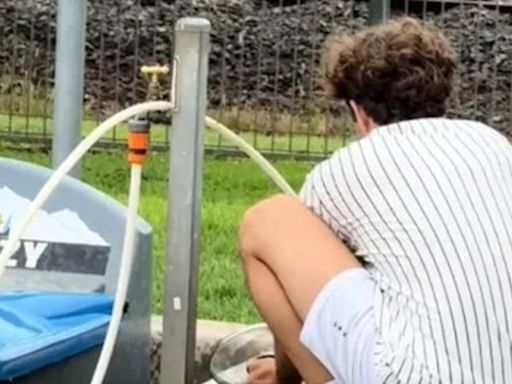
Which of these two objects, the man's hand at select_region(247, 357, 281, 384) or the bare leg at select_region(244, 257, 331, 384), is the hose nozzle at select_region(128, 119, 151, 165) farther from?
the man's hand at select_region(247, 357, 281, 384)

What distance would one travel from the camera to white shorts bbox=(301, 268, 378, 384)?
343 centimetres

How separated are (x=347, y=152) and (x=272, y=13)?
5.46 m

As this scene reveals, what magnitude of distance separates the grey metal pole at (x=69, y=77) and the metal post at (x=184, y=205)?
993 mm

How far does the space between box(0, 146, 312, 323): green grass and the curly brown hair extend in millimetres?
1602

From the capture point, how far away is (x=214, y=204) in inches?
286

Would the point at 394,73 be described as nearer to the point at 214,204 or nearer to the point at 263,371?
the point at 263,371

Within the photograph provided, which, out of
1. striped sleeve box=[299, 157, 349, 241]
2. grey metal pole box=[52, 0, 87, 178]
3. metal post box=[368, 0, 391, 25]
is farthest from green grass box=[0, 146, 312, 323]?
striped sleeve box=[299, 157, 349, 241]

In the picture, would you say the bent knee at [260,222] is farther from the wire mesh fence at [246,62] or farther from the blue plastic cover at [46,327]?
the wire mesh fence at [246,62]

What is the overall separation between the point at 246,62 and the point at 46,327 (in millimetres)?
5281

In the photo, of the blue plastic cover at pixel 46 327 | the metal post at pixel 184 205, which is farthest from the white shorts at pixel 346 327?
the blue plastic cover at pixel 46 327

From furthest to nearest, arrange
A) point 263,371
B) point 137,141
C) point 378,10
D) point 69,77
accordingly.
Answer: point 378,10, point 69,77, point 263,371, point 137,141

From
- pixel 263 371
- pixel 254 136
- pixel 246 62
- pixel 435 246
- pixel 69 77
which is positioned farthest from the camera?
pixel 246 62

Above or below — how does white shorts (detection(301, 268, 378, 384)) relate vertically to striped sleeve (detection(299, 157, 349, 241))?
below

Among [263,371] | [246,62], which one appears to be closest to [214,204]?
[246,62]
